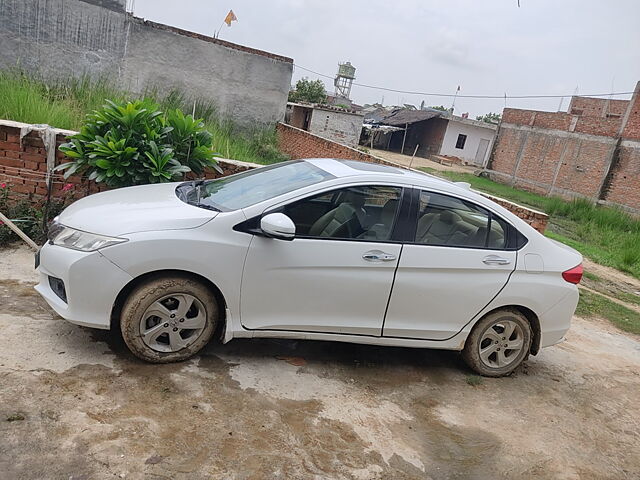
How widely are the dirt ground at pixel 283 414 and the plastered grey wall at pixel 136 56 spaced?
10.9 m

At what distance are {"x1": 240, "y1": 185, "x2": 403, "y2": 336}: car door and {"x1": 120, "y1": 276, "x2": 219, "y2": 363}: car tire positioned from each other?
30 centimetres

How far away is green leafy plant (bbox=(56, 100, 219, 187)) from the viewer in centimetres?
514

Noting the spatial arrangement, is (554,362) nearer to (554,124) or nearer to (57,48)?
(57,48)

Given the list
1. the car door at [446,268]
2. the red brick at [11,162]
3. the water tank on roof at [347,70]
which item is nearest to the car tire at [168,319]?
the car door at [446,268]

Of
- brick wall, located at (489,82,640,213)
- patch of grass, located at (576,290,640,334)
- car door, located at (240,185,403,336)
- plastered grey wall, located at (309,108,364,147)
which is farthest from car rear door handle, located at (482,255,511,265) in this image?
brick wall, located at (489,82,640,213)

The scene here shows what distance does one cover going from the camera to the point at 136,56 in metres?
14.8

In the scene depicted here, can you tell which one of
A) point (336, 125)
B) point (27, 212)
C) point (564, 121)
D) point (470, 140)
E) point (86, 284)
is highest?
point (564, 121)

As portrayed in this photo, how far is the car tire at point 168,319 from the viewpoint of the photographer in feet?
11.0

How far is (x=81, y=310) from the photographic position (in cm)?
330

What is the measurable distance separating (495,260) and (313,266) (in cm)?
153

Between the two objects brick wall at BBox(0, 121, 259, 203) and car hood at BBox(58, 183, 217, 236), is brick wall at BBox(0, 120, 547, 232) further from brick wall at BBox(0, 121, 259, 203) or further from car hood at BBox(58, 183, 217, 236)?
car hood at BBox(58, 183, 217, 236)

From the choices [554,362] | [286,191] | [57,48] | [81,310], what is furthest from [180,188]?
[57,48]

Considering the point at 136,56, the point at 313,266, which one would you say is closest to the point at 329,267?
the point at 313,266

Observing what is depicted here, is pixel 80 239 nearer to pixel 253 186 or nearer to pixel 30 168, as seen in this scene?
pixel 253 186
